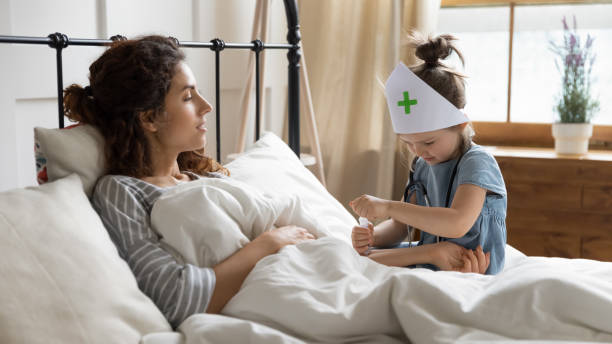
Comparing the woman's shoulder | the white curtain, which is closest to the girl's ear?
the woman's shoulder

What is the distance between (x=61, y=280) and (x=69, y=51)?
38.4 inches

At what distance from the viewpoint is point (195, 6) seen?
2.36 meters

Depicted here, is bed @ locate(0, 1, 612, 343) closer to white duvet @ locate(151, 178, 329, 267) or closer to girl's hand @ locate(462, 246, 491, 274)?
white duvet @ locate(151, 178, 329, 267)

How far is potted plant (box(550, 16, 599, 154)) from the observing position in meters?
2.66

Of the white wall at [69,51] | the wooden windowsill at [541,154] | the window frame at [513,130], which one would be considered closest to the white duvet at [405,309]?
the white wall at [69,51]

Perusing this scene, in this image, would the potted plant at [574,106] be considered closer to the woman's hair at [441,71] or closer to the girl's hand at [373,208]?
the woman's hair at [441,71]

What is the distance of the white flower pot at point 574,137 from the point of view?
2.66 m

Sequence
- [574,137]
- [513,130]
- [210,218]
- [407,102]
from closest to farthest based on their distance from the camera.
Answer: [210,218]
[407,102]
[574,137]
[513,130]

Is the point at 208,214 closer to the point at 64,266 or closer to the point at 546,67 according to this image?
the point at 64,266

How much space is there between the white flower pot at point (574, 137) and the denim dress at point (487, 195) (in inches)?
47.8

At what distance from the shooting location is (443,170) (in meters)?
1.66

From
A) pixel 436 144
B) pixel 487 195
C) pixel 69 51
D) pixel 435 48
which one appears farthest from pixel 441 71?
pixel 69 51

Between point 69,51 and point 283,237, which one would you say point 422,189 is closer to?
point 283,237

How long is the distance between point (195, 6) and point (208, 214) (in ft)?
4.36
